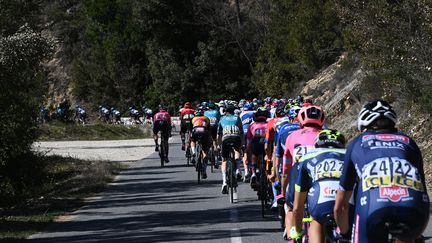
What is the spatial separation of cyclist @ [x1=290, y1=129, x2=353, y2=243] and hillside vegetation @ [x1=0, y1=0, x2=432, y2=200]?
458 inches

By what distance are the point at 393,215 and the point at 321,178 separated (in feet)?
4.54

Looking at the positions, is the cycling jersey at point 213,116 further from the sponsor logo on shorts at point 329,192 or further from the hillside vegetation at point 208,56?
the sponsor logo on shorts at point 329,192

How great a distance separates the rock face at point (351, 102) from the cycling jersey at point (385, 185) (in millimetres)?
11178

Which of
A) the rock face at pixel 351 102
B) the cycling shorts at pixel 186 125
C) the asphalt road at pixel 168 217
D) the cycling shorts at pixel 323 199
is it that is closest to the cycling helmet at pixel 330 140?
the cycling shorts at pixel 323 199

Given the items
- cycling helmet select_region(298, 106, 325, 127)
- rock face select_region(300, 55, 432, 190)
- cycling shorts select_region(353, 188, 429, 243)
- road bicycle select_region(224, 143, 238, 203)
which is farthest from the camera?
rock face select_region(300, 55, 432, 190)

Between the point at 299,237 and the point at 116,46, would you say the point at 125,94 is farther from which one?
the point at 299,237

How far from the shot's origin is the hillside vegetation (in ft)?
70.5

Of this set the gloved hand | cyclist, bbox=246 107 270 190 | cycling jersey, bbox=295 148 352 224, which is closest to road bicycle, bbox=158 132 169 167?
cyclist, bbox=246 107 270 190

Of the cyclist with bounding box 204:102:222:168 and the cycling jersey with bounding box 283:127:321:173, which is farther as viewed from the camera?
the cyclist with bounding box 204:102:222:168

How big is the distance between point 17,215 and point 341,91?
2270 cm

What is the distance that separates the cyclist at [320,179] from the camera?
7.37m

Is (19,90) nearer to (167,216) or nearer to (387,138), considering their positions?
(167,216)

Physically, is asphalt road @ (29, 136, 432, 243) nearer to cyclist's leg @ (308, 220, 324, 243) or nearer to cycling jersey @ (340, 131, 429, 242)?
cyclist's leg @ (308, 220, 324, 243)

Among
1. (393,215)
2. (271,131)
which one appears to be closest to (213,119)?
(271,131)
